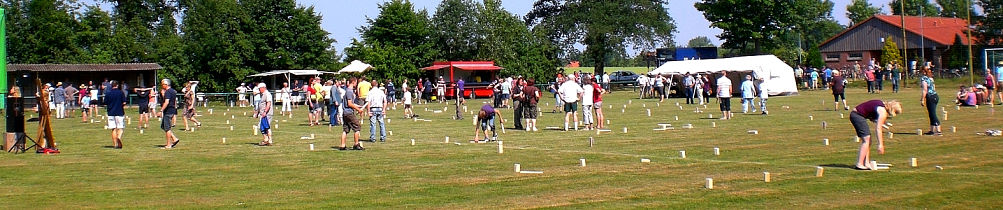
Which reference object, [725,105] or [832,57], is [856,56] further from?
[725,105]

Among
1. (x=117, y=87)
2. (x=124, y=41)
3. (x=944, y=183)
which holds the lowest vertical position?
(x=944, y=183)

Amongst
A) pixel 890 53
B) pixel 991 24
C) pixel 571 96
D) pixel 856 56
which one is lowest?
pixel 571 96

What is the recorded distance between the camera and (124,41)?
7506 centimetres

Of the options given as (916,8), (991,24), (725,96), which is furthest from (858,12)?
(725,96)

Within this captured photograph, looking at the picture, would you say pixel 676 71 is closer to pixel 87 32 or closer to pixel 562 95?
pixel 562 95

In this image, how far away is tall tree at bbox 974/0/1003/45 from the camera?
71312 mm

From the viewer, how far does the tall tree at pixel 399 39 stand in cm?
7238

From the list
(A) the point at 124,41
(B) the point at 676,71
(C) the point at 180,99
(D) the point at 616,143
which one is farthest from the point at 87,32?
(D) the point at 616,143

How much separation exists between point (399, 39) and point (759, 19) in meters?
28.2

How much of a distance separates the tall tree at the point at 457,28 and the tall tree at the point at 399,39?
2.52 metres

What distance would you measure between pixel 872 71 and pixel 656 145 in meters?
37.6

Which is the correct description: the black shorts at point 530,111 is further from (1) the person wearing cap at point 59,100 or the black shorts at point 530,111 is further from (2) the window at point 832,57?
(2) the window at point 832,57

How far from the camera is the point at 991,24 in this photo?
236ft

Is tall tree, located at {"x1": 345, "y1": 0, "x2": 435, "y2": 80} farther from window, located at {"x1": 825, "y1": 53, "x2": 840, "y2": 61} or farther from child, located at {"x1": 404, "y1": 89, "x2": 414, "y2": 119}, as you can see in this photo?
window, located at {"x1": 825, "y1": 53, "x2": 840, "y2": 61}
